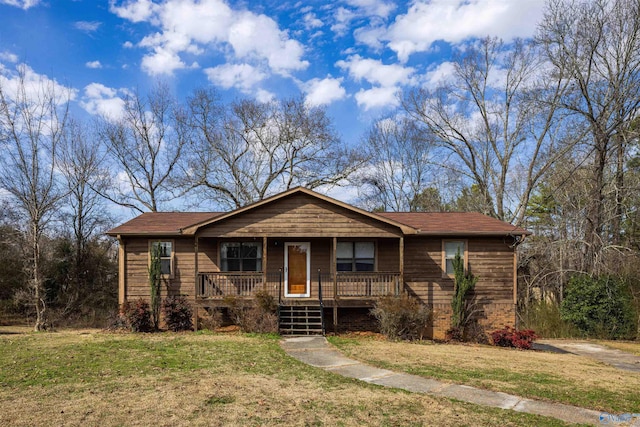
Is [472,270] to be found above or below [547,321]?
above

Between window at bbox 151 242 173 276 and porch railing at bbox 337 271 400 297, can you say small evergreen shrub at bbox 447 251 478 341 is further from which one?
window at bbox 151 242 173 276

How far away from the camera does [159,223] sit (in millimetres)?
18094

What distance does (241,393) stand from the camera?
756 cm

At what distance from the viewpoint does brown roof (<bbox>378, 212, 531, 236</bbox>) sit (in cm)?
1669

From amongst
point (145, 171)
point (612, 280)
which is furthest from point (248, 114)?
point (612, 280)

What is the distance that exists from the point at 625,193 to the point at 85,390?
72.1 feet

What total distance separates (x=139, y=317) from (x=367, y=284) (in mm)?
7431

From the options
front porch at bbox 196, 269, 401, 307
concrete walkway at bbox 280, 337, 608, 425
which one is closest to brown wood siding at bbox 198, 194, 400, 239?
front porch at bbox 196, 269, 401, 307

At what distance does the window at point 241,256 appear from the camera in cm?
1747

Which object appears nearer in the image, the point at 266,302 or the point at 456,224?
the point at 266,302

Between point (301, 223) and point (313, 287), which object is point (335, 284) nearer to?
point (313, 287)

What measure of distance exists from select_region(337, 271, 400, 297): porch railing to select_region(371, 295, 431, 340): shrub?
3.49 ft

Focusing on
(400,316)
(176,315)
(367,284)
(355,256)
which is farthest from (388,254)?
(176,315)

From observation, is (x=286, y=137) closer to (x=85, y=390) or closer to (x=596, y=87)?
(x=596, y=87)
